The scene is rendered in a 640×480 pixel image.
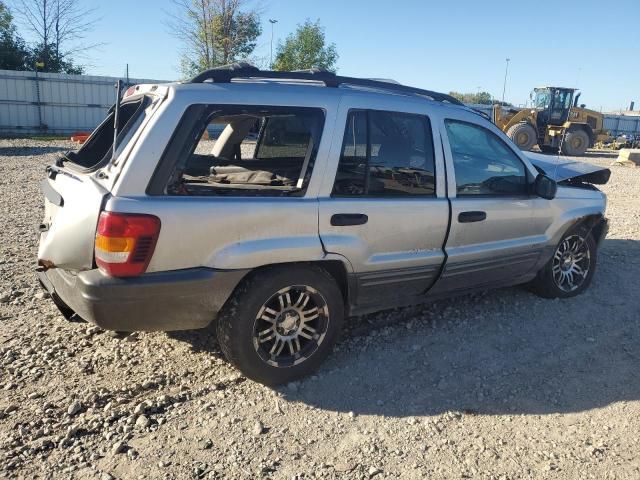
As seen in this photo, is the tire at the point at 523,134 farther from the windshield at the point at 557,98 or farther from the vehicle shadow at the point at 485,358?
the vehicle shadow at the point at 485,358

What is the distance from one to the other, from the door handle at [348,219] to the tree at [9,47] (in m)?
33.2

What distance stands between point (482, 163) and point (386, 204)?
1081 mm

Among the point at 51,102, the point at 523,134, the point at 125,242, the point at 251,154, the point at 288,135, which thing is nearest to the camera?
the point at 125,242

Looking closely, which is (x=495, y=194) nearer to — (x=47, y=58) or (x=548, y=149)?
(x=548, y=149)

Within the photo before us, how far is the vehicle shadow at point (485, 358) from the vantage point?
10.8ft

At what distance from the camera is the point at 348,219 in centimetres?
338

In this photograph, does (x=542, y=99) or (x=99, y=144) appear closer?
(x=99, y=144)

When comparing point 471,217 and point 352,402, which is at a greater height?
point 471,217

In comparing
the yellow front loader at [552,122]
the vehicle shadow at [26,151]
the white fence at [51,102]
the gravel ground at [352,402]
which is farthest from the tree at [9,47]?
the gravel ground at [352,402]

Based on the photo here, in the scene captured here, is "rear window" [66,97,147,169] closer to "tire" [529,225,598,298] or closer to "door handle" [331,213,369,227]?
"door handle" [331,213,369,227]

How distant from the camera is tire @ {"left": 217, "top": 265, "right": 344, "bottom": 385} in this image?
10.3 feet

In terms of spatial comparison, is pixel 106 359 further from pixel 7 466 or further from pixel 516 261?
pixel 516 261

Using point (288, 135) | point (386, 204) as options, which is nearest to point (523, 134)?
point (288, 135)

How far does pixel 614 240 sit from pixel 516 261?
3585mm
